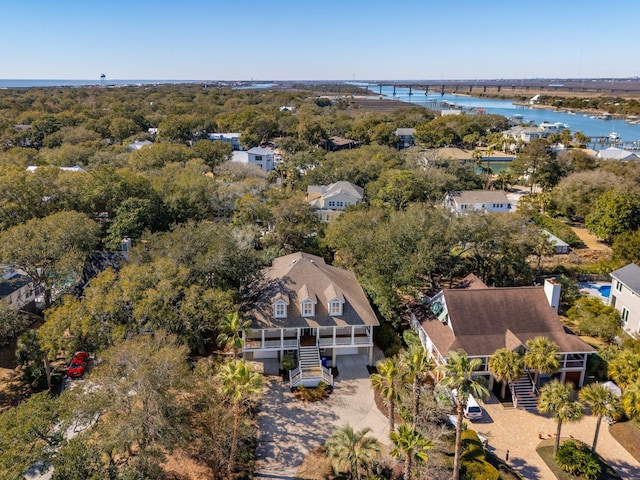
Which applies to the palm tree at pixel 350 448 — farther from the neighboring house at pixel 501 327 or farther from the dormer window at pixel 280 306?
the dormer window at pixel 280 306

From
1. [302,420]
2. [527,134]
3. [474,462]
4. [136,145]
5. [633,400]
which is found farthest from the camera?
[527,134]

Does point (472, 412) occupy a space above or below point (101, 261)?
below

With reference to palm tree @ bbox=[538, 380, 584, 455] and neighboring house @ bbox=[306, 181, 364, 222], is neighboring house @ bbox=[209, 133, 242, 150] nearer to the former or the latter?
neighboring house @ bbox=[306, 181, 364, 222]

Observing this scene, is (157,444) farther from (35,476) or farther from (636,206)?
(636,206)

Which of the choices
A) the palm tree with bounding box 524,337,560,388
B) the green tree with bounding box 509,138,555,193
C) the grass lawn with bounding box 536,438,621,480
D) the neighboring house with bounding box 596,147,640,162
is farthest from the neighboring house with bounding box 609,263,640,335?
the neighboring house with bounding box 596,147,640,162

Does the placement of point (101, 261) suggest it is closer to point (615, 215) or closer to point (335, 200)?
point (335, 200)

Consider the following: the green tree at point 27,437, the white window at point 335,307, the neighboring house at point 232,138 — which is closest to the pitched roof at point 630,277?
the white window at point 335,307

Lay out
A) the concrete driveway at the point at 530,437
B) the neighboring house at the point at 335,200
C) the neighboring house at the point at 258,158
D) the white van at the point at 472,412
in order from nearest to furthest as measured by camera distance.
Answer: the concrete driveway at the point at 530,437
the white van at the point at 472,412
the neighboring house at the point at 335,200
the neighboring house at the point at 258,158

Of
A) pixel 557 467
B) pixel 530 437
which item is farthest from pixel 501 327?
pixel 557 467
